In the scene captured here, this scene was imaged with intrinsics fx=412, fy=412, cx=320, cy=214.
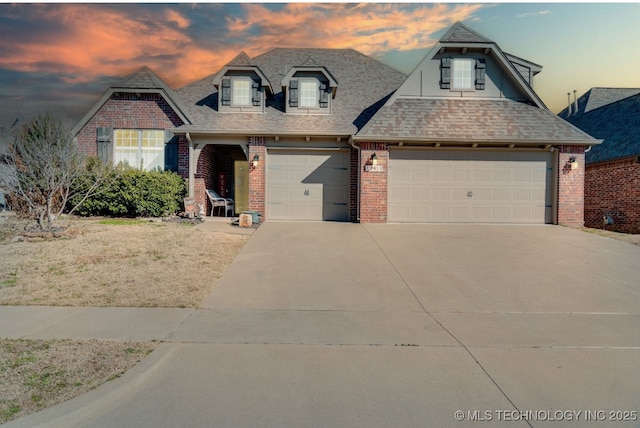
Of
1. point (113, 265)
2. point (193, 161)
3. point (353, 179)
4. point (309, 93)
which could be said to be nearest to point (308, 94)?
point (309, 93)

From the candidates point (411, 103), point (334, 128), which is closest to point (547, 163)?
point (411, 103)

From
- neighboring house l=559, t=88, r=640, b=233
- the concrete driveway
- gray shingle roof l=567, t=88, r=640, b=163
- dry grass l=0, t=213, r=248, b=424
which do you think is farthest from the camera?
gray shingle roof l=567, t=88, r=640, b=163

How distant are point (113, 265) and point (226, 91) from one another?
380 inches

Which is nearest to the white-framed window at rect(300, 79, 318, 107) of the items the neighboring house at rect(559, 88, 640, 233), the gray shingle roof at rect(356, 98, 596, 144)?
the gray shingle roof at rect(356, 98, 596, 144)

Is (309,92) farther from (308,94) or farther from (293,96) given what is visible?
(293,96)

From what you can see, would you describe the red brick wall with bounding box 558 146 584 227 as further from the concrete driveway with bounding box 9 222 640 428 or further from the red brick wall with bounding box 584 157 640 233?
the concrete driveway with bounding box 9 222 640 428

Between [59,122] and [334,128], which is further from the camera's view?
[334,128]

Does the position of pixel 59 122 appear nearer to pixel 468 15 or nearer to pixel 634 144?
pixel 468 15

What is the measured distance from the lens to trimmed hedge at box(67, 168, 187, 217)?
45.1 ft

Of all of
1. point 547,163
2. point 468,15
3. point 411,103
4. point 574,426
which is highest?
point 468,15

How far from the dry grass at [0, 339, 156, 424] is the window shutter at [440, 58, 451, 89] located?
13498 millimetres

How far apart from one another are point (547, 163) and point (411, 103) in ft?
16.6

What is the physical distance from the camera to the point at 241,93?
51.5ft

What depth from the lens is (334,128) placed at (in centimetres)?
1455
